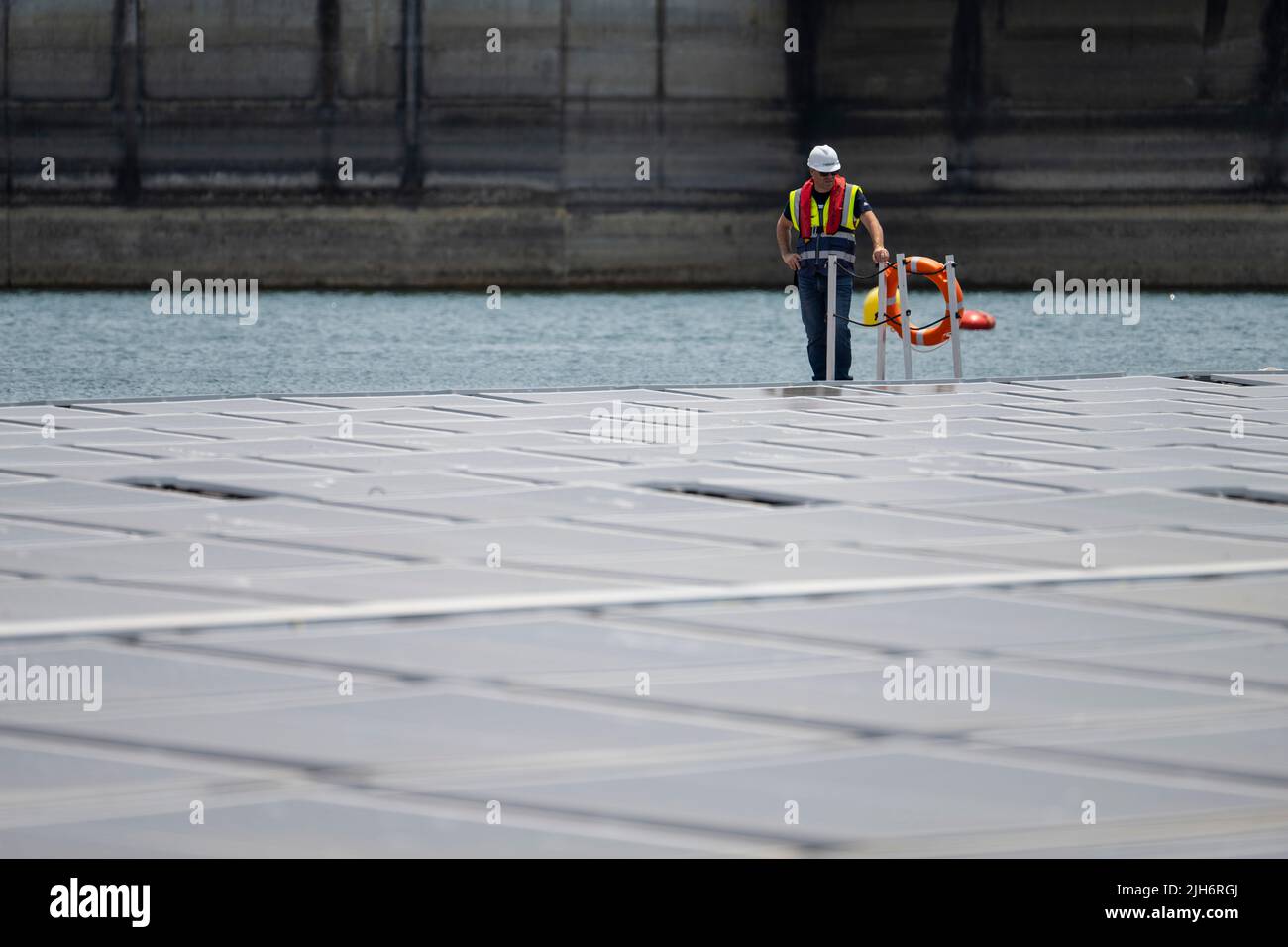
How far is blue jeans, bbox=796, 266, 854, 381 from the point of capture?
12.3m

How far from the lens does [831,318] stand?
12.3 meters

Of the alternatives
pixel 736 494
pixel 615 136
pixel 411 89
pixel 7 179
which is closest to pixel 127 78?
pixel 7 179

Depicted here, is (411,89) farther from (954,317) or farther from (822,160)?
(822,160)

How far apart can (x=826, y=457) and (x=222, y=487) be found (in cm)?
273

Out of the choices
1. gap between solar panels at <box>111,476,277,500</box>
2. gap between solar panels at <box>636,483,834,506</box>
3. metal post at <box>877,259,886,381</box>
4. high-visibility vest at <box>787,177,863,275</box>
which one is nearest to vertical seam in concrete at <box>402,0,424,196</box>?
metal post at <box>877,259,886,381</box>

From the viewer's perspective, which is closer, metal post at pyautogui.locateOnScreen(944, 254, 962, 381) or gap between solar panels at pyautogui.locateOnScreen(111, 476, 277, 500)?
gap between solar panels at pyautogui.locateOnScreen(111, 476, 277, 500)

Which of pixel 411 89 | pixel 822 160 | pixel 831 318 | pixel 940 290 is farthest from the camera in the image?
pixel 411 89

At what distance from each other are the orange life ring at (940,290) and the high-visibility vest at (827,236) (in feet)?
1.57

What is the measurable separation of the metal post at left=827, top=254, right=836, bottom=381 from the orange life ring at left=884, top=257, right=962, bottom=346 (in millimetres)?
530

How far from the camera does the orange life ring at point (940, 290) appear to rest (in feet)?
42.1

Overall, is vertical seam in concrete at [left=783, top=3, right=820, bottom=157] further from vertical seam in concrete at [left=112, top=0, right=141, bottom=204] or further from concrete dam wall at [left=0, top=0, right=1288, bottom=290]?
vertical seam in concrete at [left=112, top=0, right=141, bottom=204]

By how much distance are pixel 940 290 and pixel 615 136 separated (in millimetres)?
16086

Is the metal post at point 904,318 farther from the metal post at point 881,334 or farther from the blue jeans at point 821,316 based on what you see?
the blue jeans at point 821,316

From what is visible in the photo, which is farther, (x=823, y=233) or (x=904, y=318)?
(x=904, y=318)
